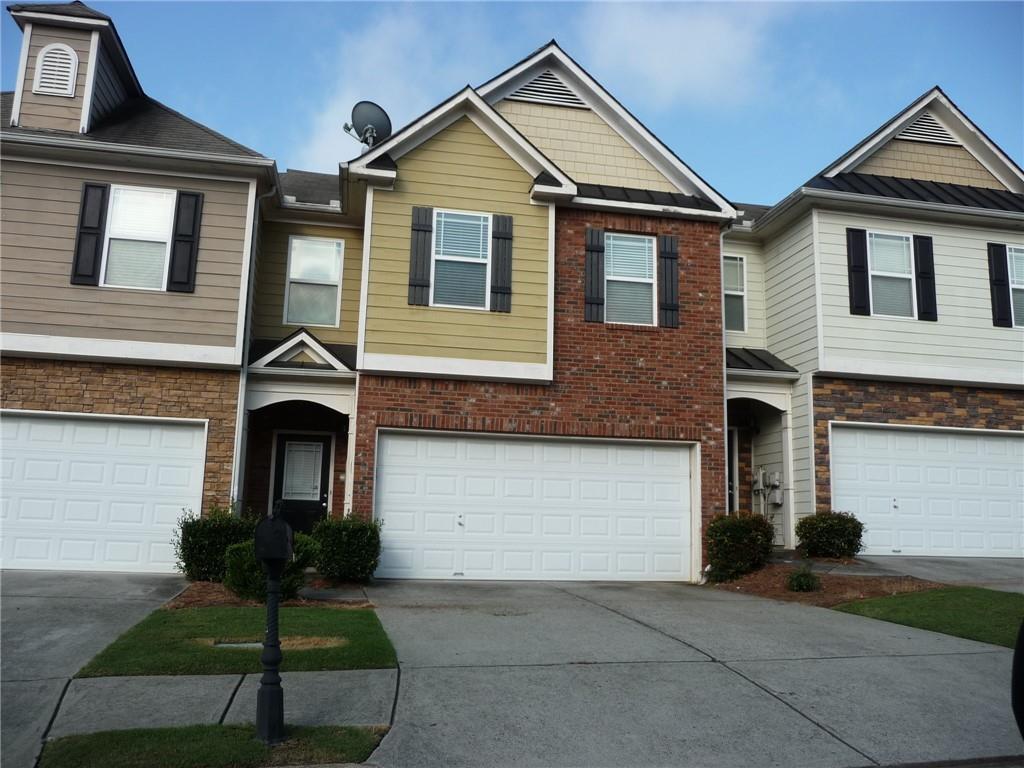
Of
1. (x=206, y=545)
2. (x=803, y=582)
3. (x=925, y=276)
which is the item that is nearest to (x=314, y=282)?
(x=206, y=545)

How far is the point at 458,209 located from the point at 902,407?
8.38 m

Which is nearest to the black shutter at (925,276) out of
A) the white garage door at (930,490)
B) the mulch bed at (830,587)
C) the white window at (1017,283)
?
the white window at (1017,283)

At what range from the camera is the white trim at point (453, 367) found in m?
12.8

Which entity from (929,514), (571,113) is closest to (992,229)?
(929,514)

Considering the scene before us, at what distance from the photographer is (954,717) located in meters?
6.27

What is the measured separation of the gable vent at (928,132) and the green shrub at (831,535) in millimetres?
7702

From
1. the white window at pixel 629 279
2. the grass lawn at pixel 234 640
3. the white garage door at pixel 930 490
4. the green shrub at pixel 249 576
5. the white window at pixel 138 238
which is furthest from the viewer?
the white garage door at pixel 930 490

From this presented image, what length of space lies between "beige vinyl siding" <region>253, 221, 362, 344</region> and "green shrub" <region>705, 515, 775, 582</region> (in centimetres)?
685

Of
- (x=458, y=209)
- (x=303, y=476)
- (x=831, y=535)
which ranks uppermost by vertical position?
(x=458, y=209)

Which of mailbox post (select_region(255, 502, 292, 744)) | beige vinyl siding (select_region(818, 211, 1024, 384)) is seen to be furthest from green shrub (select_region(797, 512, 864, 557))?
mailbox post (select_region(255, 502, 292, 744))

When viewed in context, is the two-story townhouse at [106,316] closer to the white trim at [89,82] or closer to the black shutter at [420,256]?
the white trim at [89,82]

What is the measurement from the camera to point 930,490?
14.8 metres

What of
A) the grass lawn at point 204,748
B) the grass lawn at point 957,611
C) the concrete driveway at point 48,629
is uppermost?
the grass lawn at point 957,611

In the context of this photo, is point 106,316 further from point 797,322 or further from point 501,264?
point 797,322
